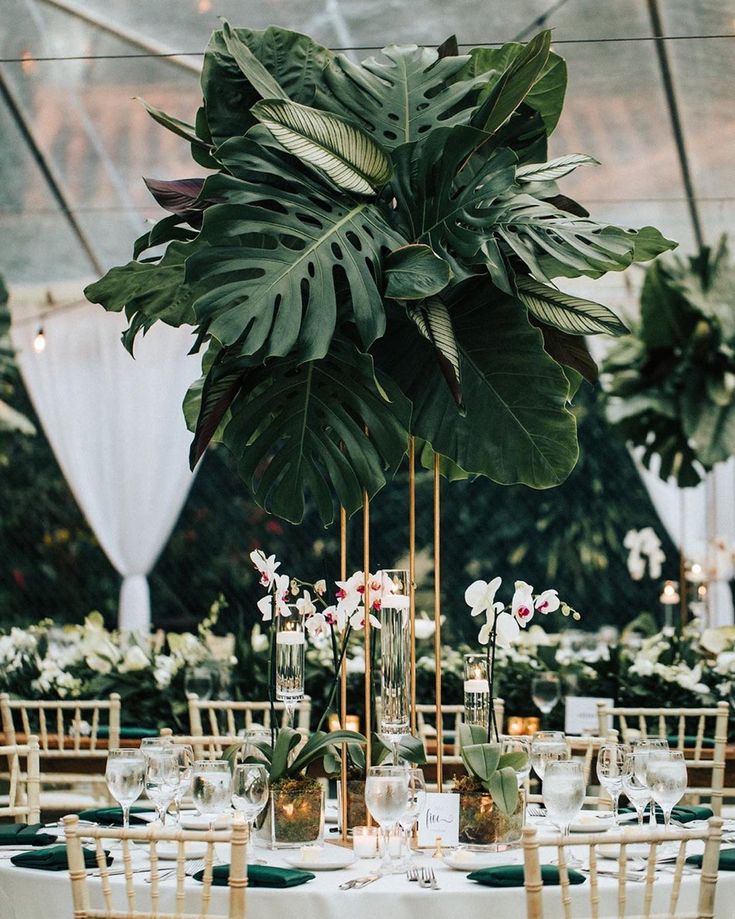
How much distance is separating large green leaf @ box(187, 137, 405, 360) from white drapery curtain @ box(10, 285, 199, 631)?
5608 mm

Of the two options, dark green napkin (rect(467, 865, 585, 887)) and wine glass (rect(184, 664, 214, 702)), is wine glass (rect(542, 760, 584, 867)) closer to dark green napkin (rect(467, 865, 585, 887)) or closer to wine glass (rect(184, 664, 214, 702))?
dark green napkin (rect(467, 865, 585, 887))

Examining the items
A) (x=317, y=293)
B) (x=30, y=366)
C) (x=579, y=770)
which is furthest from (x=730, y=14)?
(x=30, y=366)

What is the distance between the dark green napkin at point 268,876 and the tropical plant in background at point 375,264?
88 centimetres

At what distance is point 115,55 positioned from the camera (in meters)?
6.02

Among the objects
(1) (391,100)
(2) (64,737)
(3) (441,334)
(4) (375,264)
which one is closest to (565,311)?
(3) (441,334)

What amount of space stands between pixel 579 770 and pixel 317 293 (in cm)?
110

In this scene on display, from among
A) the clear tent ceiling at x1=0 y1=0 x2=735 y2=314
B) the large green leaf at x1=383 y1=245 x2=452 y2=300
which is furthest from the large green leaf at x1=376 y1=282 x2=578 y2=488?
the clear tent ceiling at x1=0 y1=0 x2=735 y2=314

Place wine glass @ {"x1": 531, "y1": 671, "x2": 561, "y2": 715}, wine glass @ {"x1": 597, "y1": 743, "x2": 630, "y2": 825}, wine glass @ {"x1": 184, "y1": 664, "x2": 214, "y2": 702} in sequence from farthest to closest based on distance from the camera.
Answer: wine glass @ {"x1": 184, "y1": 664, "x2": 214, "y2": 702}
wine glass @ {"x1": 531, "y1": 671, "x2": 561, "y2": 715}
wine glass @ {"x1": 597, "y1": 743, "x2": 630, "y2": 825}

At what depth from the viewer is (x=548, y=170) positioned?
3041 mm

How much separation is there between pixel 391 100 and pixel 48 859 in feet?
5.85

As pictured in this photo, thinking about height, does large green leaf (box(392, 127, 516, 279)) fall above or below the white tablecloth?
above

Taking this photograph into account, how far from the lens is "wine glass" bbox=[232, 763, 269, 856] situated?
8.38 feet

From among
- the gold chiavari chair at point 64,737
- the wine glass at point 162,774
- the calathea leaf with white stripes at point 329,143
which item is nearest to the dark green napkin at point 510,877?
the wine glass at point 162,774

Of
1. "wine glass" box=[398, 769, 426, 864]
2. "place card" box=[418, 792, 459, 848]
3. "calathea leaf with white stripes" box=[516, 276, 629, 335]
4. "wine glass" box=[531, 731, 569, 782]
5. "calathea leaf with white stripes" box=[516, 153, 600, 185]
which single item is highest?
"calathea leaf with white stripes" box=[516, 153, 600, 185]
